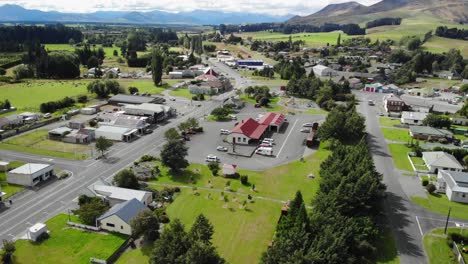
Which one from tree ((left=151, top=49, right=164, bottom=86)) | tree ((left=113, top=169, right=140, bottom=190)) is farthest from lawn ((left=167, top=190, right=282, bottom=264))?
tree ((left=151, top=49, right=164, bottom=86))

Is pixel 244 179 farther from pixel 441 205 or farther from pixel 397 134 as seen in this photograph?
pixel 397 134

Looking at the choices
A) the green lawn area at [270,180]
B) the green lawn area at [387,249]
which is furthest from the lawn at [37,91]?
the green lawn area at [387,249]

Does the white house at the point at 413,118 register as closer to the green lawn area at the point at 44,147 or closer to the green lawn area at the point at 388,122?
the green lawn area at the point at 388,122

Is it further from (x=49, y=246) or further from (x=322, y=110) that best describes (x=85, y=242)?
(x=322, y=110)

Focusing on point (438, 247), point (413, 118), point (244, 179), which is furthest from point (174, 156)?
point (413, 118)

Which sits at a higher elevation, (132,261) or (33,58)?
(33,58)

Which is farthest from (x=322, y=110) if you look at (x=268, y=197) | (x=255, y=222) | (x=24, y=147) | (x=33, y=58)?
(x=33, y=58)

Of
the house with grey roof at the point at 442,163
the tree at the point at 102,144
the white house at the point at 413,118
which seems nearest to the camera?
the house with grey roof at the point at 442,163

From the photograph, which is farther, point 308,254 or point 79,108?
point 79,108
